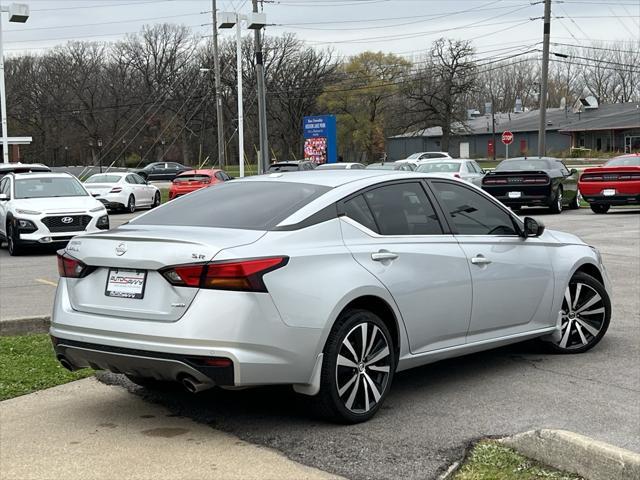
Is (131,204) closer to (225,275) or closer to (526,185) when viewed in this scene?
(526,185)

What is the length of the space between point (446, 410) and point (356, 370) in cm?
78

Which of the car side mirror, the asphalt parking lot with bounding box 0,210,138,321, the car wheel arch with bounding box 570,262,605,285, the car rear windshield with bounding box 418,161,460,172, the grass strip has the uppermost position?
the car rear windshield with bounding box 418,161,460,172

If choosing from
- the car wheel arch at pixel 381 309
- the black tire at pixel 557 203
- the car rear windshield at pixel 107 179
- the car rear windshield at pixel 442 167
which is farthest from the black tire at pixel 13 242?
the black tire at pixel 557 203

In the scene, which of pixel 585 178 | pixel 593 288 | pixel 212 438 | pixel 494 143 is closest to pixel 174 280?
pixel 212 438

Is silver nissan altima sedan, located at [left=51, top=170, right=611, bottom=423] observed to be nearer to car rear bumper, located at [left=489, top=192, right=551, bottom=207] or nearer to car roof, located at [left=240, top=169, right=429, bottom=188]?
car roof, located at [left=240, top=169, right=429, bottom=188]

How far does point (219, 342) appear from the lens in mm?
4805

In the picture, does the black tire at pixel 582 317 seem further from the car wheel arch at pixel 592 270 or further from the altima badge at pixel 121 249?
the altima badge at pixel 121 249

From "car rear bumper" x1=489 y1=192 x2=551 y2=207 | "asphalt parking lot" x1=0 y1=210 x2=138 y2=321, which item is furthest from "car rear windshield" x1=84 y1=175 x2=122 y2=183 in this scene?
"car rear bumper" x1=489 y1=192 x2=551 y2=207

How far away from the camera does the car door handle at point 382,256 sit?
18.3 feet

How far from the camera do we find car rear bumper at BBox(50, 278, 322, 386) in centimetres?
481

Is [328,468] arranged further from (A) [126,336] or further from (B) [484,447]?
(A) [126,336]

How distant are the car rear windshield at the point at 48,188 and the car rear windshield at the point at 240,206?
12.8 meters

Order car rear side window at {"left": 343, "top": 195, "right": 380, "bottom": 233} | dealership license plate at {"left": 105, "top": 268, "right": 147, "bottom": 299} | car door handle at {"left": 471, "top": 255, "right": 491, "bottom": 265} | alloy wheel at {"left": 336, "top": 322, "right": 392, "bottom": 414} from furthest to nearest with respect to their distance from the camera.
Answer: car door handle at {"left": 471, "top": 255, "right": 491, "bottom": 265}
car rear side window at {"left": 343, "top": 195, "right": 380, "bottom": 233}
alloy wheel at {"left": 336, "top": 322, "right": 392, "bottom": 414}
dealership license plate at {"left": 105, "top": 268, "right": 147, "bottom": 299}

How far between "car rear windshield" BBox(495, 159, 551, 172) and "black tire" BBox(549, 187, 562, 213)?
82 centimetres
